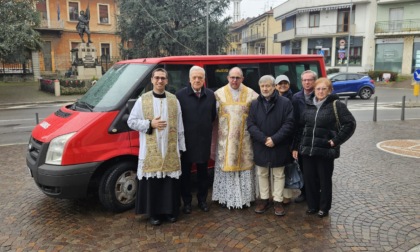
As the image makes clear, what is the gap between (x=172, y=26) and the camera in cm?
3145

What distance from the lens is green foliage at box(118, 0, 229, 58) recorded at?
30453 millimetres

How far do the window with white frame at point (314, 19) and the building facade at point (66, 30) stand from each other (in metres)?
24.9

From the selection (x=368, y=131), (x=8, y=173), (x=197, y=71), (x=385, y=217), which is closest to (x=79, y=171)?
(x=197, y=71)

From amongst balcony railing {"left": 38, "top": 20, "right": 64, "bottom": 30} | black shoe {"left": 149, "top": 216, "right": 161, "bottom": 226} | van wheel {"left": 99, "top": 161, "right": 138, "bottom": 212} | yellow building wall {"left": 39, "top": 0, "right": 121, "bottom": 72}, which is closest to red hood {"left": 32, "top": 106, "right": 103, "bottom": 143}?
van wheel {"left": 99, "top": 161, "right": 138, "bottom": 212}

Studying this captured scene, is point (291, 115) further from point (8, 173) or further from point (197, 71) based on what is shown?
point (8, 173)

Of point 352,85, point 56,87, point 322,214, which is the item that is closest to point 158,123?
point 322,214

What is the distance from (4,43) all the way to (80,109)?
1792cm

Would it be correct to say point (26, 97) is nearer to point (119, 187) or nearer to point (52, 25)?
point (52, 25)

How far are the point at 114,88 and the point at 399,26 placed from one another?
43.7 meters

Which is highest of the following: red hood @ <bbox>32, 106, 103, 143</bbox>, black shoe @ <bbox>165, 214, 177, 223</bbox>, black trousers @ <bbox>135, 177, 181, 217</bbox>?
red hood @ <bbox>32, 106, 103, 143</bbox>

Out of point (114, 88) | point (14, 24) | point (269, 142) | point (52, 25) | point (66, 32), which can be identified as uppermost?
point (52, 25)

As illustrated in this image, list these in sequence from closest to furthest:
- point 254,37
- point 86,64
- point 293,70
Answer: point 293,70
point 86,64
point 254,37

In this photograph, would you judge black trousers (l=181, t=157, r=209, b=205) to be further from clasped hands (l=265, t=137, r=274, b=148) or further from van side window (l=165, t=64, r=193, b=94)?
van side window (l=165, t=64, r=193, b=94)

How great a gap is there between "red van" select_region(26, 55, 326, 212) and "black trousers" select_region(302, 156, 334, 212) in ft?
6.02
